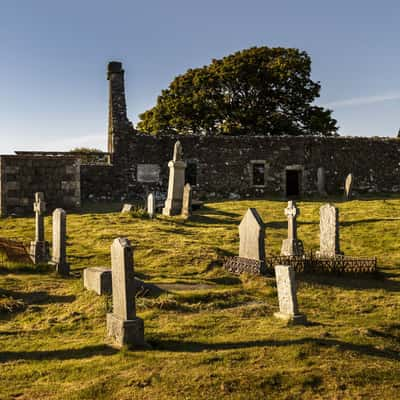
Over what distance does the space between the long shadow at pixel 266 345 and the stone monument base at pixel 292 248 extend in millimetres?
6125

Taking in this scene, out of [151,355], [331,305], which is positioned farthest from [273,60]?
[151,355]

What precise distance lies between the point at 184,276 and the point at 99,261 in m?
2.58

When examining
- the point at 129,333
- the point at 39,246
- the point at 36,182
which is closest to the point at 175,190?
the point at 36,182

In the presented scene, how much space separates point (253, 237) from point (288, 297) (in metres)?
3.54

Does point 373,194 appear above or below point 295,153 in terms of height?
below

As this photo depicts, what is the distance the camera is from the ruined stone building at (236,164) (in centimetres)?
2728

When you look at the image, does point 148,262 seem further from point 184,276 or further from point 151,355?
point 151,355

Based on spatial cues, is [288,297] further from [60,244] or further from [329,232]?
[60,244]

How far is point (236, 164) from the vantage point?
28.1m

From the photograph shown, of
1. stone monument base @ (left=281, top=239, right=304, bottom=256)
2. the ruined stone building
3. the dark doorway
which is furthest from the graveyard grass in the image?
the dark doorway

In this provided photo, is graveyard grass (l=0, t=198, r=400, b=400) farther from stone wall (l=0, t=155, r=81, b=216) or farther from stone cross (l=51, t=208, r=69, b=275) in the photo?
stone wall (l=0, t=155, r=81, b=216)

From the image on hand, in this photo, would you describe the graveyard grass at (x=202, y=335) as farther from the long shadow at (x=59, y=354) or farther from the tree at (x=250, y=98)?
the tree at (x=250, y=98)

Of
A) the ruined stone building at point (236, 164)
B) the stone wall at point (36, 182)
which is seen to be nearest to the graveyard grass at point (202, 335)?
the stone wall at point (36, 182)

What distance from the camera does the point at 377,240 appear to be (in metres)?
15.2
